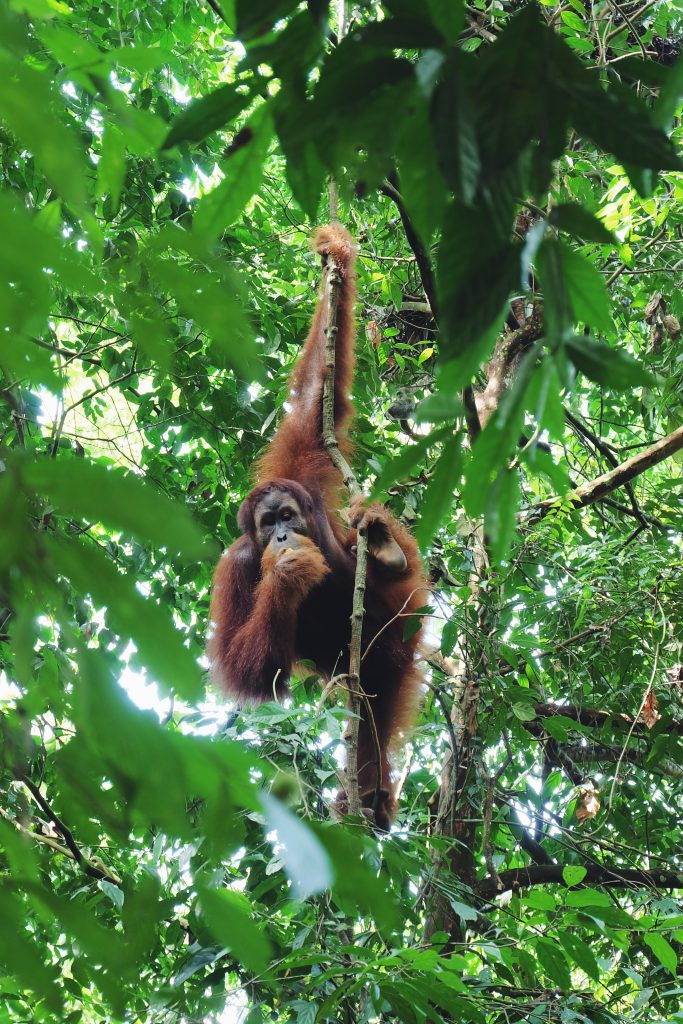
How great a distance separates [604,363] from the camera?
728mm

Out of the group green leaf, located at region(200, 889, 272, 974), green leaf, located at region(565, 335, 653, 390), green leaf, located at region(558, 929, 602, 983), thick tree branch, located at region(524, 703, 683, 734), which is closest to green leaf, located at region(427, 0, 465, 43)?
green leaf, located at region(565, 335, 653, 390)

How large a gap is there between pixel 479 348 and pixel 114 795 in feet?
1.67

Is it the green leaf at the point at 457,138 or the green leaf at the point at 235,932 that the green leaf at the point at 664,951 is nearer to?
the green leaf at the point at 235,932

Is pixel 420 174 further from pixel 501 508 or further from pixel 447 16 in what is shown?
pixel 501 508

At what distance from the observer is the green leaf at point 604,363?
72cm

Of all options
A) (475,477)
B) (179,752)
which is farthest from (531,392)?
(179,752)

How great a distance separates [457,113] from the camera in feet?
1.97

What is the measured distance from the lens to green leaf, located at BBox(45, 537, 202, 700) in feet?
1.86

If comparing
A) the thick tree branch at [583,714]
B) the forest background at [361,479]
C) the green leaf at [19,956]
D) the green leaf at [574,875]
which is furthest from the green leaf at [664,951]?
the green leaf at [19,956]

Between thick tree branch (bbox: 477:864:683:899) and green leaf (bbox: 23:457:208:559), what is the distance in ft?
11.1

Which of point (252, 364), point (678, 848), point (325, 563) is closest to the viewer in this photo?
point (252, 364)

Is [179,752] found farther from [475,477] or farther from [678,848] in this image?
[678,848]

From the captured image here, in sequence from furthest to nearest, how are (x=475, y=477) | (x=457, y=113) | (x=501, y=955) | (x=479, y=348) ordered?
(x=501, y=955), (x=475, y=477), (x=479, y=348), (x=457, y=113)

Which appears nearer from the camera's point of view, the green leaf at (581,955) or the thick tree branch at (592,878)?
the green leaf at (581,955)
